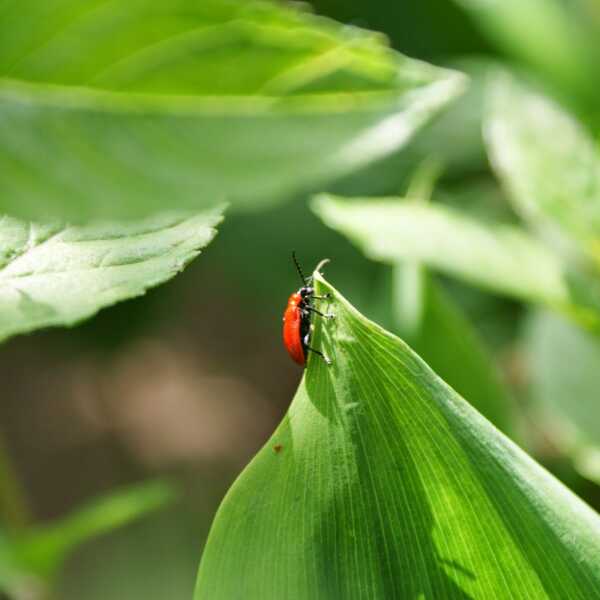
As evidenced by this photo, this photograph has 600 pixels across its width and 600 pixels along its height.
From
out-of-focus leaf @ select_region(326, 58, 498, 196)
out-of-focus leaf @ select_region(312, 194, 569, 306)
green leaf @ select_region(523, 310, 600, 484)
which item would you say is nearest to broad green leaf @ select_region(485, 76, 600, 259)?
out-of-focus leaf @ select_region(312, 194, 569, 306)

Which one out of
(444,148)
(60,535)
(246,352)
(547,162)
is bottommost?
(60,535)

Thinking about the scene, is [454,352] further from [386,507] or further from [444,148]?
[444,148]

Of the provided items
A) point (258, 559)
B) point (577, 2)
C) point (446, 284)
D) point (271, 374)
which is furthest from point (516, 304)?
point (258, 559)

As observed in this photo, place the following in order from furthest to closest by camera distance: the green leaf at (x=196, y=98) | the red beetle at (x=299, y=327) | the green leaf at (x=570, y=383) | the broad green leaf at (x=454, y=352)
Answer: the green leaf at (x=570, y=383) < the broad green leaf at (x=454, y=352) < the red beetle at (x=299, y=327) < the green leaf at (x=196, y=98)

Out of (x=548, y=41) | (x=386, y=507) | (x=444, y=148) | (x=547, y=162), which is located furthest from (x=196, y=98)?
(x=444, y=148)

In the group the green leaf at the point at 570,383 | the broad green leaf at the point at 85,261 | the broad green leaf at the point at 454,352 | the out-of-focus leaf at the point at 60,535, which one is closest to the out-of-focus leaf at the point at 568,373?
the green leaf at the point at 570,383

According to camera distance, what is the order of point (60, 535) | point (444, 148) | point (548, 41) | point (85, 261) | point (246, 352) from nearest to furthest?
point (85, 261) < point (60, 535) < point (548, 41) < point (444, 148) < point (246, 352)

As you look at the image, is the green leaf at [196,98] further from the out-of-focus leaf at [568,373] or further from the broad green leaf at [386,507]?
the out-of-focus leaf at [568,373]
